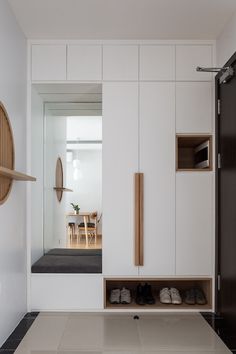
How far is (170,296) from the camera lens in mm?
3566

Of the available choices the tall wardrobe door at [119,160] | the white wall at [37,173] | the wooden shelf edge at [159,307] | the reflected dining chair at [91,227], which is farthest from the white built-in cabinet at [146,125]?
the wooden shelf edge at [159,307]

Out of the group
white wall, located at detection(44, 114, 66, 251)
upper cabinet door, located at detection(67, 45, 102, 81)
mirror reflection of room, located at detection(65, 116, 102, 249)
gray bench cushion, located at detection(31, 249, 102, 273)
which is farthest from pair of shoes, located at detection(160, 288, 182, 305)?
upper cabinet door, located at detection(67, 45, 102, 81)

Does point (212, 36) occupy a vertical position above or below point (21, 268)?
above

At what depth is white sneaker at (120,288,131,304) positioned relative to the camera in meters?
3.50

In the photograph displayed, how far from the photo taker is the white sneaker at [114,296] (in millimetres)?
3509

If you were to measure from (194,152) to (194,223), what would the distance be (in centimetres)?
85

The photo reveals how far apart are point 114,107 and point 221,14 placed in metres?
1.21

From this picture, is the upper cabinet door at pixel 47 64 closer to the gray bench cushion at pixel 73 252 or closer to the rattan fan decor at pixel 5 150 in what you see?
the rattan fan decor at pixel 5 150

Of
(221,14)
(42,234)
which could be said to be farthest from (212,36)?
(42,234)

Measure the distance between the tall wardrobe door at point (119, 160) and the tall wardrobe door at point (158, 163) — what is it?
96 millimetres

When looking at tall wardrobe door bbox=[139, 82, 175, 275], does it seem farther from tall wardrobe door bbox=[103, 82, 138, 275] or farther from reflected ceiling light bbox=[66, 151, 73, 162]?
reflected ceiling light bbox=[66, 151, 73, 162]

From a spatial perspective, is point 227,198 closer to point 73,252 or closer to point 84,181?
point 84,181

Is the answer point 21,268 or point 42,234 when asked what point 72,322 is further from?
point 42,234

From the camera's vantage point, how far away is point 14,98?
10.0ft
